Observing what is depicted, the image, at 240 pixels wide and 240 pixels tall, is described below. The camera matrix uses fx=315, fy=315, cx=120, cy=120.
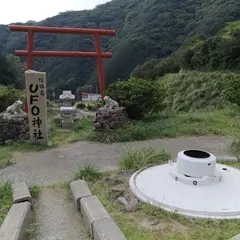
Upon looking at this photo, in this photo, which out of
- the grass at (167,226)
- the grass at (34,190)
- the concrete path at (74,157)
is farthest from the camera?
the concrete path at (74,157)

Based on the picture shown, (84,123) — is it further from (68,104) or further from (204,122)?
(204,122)

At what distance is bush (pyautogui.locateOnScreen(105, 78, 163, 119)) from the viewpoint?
8.91 m

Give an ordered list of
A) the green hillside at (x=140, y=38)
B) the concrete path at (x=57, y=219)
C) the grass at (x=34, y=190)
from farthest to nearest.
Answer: the green hillside at (x=140, y=38)
the grass at (x=34, y=190)
the concrete path at (x=57, y=219)

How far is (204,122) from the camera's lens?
8.84m

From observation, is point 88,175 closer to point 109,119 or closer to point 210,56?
point 109,119

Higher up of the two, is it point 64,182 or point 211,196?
point 211,196

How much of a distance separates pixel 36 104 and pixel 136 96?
9.62 feet

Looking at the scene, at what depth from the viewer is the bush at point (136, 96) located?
29.2ft

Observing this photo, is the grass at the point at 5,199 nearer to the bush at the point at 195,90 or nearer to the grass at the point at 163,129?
the grass at the point at 163,129

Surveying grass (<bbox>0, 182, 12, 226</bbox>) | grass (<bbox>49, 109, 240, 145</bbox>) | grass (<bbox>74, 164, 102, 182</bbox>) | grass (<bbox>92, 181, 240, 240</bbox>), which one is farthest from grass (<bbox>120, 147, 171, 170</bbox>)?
grass (<bbox>49, 109, 240, 145</bbox>)

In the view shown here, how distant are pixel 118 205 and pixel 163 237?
85 centimetres

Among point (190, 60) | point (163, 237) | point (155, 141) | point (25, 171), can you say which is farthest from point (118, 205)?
point (190, 60)

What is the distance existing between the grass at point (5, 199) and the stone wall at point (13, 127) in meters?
3.53

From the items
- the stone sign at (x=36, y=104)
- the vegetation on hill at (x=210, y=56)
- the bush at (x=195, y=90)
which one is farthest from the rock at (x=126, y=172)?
the vegetation on hill at (x=210, y=56)
